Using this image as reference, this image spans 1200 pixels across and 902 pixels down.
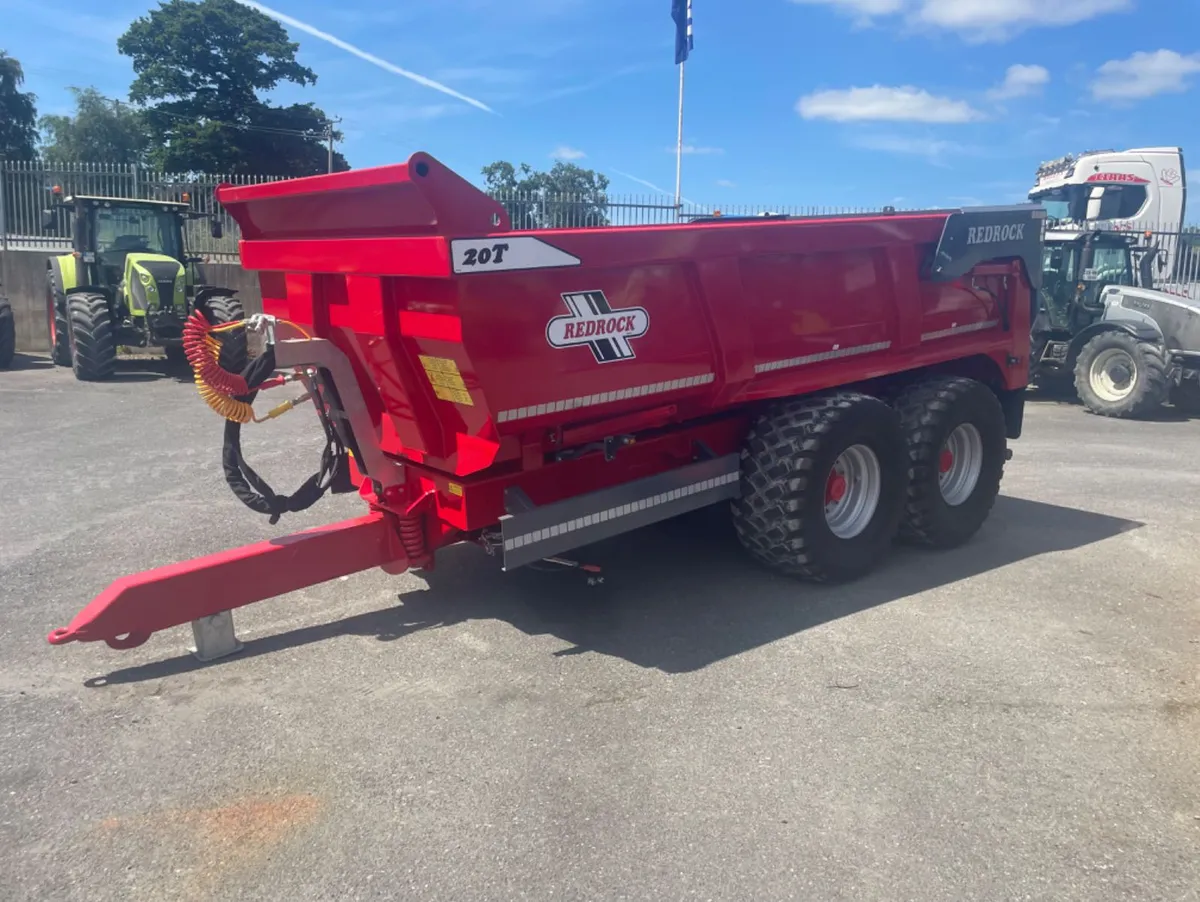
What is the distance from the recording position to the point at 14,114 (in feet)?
167

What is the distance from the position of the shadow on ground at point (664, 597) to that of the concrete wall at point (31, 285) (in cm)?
1279

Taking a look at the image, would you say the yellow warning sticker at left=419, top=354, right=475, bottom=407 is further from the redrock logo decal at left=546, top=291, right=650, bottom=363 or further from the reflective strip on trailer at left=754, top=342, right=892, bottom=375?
the reflective strip on trailer at left=754, top=342, right=892, bottom=375

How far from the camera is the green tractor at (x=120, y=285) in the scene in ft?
42.4

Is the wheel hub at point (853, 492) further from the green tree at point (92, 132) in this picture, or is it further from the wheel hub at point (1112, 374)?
the green tree at point (92, 132)

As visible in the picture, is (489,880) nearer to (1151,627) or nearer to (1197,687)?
(1197,687)

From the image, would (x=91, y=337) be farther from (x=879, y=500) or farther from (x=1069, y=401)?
(x=1069, y=401)

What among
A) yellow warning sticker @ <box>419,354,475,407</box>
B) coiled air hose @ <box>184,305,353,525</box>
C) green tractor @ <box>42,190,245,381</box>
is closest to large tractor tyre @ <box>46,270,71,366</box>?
green tractor @ <box>42,190,245,381</box>

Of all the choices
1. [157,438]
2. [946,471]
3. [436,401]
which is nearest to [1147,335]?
[946,471]

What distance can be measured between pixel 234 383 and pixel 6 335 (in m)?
12.3

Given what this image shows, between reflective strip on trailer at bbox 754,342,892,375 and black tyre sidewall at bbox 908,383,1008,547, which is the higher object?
reflective strip on trailer at bbox 754,342,892,375

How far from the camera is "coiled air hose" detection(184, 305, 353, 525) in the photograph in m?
4.34

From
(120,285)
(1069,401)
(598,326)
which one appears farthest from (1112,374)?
(120,285)

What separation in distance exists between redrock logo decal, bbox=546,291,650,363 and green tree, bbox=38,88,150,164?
62.1 m

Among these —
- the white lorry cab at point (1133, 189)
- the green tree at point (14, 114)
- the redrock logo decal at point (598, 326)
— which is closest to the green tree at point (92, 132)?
the green tree at point (14, 114)
